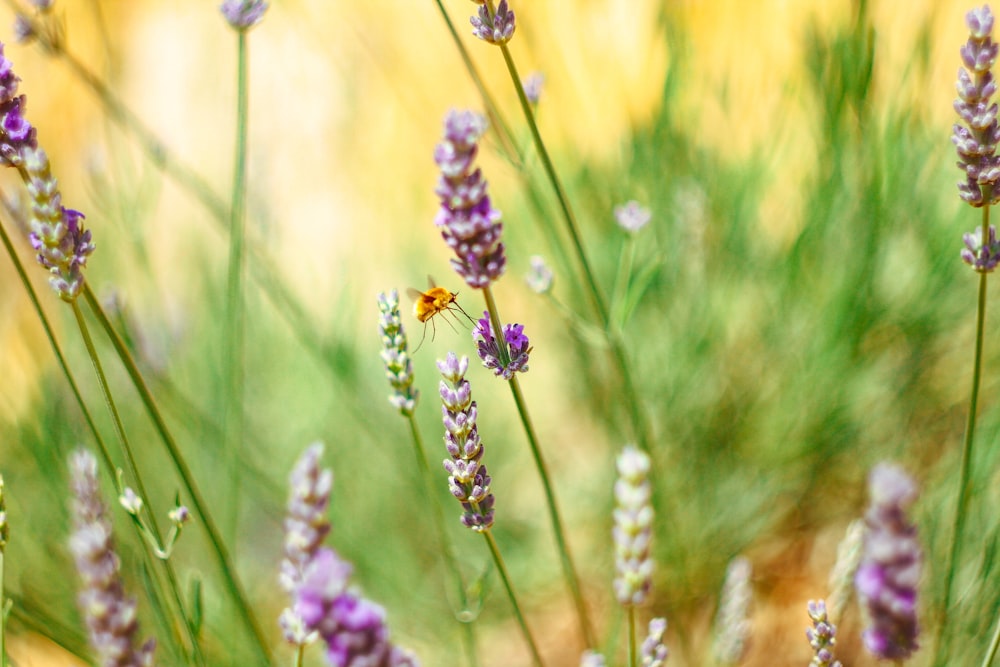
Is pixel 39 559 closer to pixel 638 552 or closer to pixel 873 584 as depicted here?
pixel 638 552

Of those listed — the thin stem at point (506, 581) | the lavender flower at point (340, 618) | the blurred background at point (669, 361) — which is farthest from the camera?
the blurred background at point (669, 361)

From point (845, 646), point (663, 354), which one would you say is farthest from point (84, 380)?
point (845, 646)

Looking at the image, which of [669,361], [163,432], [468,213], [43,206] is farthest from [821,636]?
[669,361]

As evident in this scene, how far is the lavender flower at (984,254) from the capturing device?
0.76m

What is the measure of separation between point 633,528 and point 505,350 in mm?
209

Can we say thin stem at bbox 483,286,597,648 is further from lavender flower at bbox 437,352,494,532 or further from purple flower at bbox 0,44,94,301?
purple flower at bbox 0,44,94,301

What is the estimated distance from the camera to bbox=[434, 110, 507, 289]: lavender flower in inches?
23.6

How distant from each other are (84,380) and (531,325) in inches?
45.1

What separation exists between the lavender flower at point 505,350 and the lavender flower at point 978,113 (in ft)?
1.34

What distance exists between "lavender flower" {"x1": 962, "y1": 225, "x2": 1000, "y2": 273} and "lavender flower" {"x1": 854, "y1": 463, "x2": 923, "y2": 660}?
366 millimetres

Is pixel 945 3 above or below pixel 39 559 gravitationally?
above

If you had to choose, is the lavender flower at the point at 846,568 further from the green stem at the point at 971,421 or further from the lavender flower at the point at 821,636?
the lavender flower at the point at 821,636

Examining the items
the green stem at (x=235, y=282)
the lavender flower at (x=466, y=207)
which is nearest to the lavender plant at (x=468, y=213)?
the lavender flower at (x=466, y=207)

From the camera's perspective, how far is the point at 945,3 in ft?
5.51
